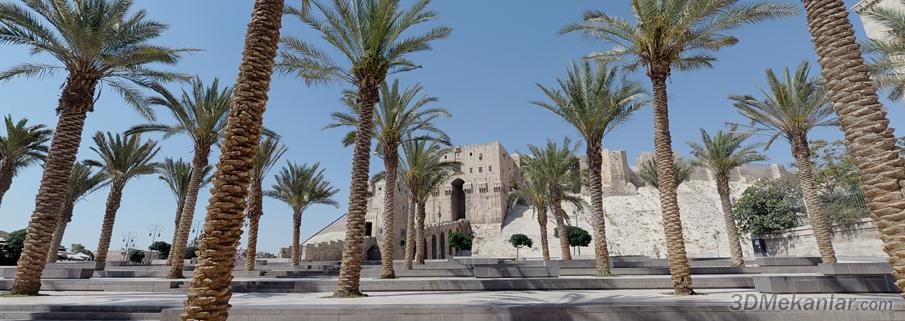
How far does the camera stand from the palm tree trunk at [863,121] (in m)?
5.04

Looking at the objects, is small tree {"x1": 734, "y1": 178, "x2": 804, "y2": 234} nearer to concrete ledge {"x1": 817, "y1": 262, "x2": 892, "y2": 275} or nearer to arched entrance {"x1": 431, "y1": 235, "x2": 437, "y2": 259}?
concrete ledge {"x1": 817, "y1": 262, "x2": 892, "y2": 275}

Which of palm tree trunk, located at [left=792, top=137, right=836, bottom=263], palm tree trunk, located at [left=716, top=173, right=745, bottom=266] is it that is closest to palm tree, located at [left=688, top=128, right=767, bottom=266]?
palm tree trunk, located at [left=716, top=173, right=745, bottom=266]

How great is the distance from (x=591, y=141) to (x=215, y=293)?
45.2 feet

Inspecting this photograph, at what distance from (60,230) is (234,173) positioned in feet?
90.4

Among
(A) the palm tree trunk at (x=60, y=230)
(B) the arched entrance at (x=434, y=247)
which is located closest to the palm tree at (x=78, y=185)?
(A) the palm tree trunk at (x=60, y=230)

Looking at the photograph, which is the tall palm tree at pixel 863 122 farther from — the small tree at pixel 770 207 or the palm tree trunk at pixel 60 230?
the small tree at pixel 770 207

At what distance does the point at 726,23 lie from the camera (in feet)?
36.4

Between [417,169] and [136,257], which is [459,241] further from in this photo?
[136,257]

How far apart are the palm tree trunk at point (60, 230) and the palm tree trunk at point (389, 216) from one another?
801 inches

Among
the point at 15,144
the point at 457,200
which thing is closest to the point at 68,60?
the point at 15,144

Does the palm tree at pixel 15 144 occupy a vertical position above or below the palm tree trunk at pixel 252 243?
above

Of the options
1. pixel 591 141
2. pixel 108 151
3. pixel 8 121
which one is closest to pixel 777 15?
pixel 591 141

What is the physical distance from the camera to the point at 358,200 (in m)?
11.3

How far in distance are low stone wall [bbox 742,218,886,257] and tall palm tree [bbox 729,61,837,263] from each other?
13487 millimetres
